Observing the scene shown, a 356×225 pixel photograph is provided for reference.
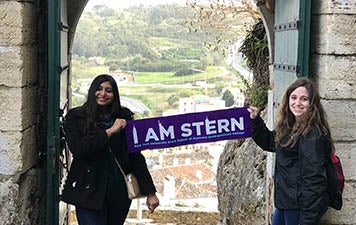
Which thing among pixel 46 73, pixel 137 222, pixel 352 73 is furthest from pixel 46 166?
pixel 137 222

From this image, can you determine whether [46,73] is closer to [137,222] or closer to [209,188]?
[137,222]

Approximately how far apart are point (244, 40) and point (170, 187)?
158 inches

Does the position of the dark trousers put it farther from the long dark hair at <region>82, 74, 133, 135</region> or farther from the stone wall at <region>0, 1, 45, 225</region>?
the stone wall at <region>0, 1, 45, 225</region>

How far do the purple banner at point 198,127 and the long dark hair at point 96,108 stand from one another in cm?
31

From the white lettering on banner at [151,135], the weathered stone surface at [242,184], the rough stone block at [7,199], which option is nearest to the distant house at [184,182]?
the weathered stone surface at [242,184]

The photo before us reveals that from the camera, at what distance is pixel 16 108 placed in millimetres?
3629

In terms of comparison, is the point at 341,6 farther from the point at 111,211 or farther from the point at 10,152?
the point at 10,152

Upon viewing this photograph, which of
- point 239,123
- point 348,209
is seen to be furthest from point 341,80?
point 348,209

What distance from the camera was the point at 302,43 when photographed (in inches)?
150

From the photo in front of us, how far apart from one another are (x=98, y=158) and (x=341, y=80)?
5.30 feet

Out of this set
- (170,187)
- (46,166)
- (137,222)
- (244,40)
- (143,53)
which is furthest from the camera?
(143,53)

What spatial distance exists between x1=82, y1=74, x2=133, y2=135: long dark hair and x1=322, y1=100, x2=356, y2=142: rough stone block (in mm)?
1341

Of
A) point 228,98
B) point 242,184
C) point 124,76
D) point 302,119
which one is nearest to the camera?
point 302,119

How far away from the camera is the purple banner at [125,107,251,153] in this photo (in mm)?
3771
